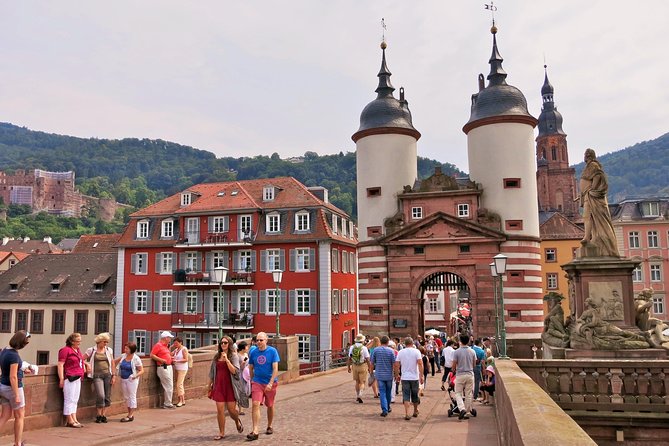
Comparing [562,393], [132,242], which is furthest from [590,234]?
[132,242]

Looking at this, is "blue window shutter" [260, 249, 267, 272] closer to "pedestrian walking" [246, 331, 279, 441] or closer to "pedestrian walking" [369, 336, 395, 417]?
"pedestrian walking" [369, 336, 395, 417]

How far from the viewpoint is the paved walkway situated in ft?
33.6

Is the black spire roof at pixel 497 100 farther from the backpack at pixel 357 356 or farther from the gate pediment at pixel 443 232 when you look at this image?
the backpack at pixel 357 356

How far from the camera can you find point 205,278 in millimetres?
41188

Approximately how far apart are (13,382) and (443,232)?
28.6 meters

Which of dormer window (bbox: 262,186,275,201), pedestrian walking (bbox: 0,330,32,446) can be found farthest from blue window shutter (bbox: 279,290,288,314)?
pedestrian walking (bbox: 0,330,32,446)

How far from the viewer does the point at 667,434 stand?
35.1 feet

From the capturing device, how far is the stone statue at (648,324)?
15539 millimetres

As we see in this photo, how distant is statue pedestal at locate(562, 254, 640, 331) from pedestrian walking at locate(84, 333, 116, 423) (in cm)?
1253

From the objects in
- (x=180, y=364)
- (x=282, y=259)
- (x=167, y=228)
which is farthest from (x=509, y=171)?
(x=180, y=364)

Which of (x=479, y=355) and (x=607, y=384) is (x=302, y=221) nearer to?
(x=479, y=355)

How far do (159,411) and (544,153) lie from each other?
341 ft

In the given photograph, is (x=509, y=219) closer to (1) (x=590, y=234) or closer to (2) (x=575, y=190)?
(1) (x=590, y=234)

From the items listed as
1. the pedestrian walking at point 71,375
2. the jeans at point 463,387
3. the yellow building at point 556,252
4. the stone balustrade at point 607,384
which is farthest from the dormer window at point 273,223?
the stone balustrade at point 607,384
